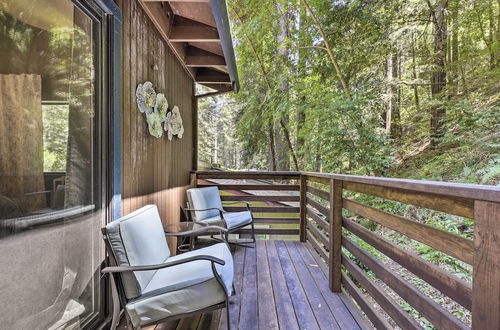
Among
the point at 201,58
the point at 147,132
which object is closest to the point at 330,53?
the point at 201,58

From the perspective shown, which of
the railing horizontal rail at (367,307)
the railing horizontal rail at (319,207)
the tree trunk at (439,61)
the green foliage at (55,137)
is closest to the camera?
the green foliage at (55,137)

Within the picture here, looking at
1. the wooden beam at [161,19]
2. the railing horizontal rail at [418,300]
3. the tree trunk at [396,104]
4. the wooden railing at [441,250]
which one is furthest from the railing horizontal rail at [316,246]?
the tree trunk at [396,104]

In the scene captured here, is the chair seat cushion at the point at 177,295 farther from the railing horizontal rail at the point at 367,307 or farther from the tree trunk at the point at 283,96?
the tree trunk at the point at 283,96

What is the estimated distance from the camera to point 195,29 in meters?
2.75

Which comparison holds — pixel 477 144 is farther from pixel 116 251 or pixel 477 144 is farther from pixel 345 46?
pixel 116 251

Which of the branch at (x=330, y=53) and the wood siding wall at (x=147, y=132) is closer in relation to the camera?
the wood siding wall at (x=147, y=132)

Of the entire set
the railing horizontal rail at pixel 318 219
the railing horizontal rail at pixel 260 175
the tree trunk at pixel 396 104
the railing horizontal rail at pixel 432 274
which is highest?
the tree trunk at pixel 396 104

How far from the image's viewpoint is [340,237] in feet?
7.07

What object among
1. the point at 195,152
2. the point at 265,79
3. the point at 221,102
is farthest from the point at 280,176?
the point at 221,102

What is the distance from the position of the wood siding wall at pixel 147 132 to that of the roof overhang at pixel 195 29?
0.12m

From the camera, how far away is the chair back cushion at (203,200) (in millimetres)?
3227

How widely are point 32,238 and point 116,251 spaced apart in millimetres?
422

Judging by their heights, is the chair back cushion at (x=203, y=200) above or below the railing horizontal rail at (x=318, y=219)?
above

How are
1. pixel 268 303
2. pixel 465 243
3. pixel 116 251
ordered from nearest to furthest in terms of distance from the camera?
pixel 465 243 < pixel 116 251 < pixel 268 303
